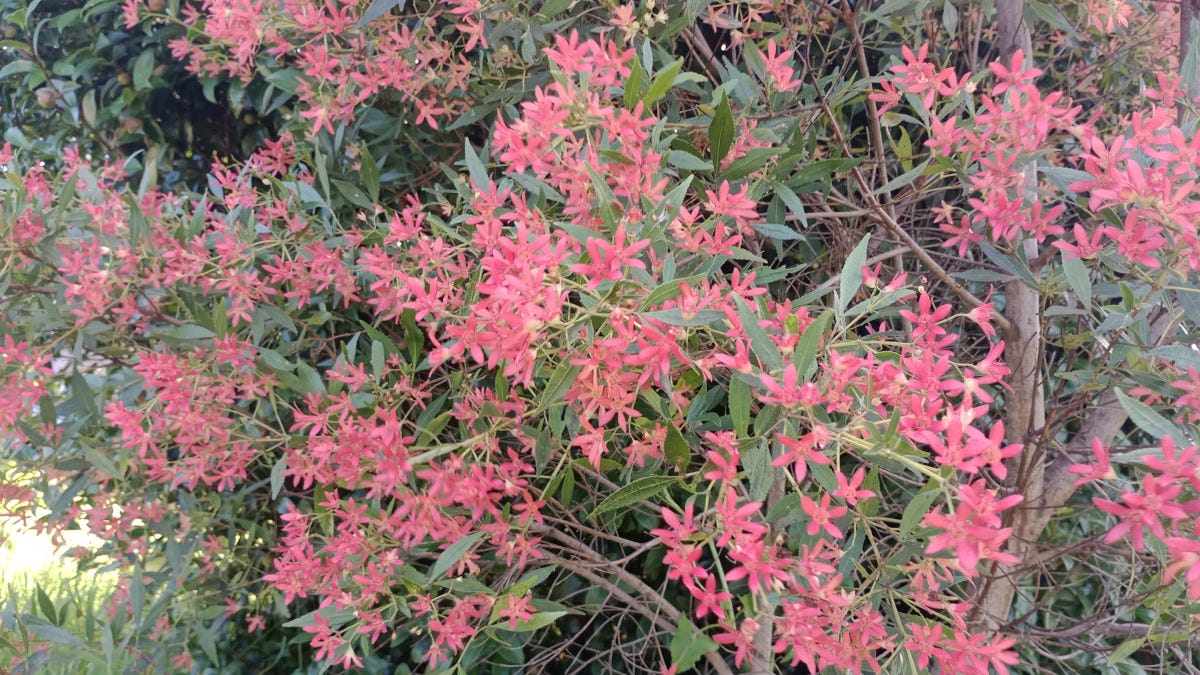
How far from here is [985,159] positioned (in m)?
1.16

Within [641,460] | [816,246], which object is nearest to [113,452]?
[641,460]

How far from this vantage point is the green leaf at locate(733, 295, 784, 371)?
81 centimetres

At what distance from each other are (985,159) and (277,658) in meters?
2.16

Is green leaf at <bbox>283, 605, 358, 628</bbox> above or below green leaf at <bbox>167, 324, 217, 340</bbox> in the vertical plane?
below

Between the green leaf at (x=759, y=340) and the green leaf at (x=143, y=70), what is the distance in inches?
82.2

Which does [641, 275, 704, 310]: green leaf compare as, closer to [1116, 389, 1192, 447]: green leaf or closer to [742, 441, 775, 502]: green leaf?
[742, 441, 775, 502]: green leaf

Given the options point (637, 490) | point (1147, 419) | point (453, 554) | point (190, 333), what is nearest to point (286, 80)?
point (190, 333)

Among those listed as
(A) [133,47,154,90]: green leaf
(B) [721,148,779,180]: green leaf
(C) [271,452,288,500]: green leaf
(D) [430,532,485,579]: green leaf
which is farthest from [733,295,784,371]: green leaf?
(A) [133,47,154,90]: green leaf

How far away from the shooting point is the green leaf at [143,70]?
2.21 m

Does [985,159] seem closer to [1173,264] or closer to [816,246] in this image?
[1173,264]

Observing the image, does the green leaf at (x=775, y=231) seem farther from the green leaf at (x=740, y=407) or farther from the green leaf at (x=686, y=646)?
the green leaf at (x=686, y=646)

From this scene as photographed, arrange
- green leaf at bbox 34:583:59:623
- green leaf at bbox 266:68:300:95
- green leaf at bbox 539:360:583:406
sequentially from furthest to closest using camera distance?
green leaf at bbox 266:68:300:95 → green leaf at bbox 34:583:59:623 → green leaf at bbox 539:360:583:406

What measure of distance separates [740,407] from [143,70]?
2096 millimetres

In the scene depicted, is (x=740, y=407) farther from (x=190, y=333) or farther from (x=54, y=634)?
(x=54, y=634)
